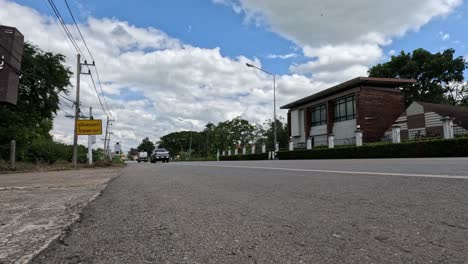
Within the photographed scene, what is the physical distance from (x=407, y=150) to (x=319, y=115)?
2347 centimetres

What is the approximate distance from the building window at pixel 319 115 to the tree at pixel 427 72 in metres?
10.3

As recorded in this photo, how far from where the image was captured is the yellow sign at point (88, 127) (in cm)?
3114

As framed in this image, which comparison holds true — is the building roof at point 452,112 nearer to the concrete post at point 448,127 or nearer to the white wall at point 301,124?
the concrete post at point 448,127

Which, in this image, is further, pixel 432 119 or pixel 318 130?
pixel 318 130

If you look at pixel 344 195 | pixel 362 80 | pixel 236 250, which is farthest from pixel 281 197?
pixel 362 80

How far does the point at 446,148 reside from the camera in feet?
65.8

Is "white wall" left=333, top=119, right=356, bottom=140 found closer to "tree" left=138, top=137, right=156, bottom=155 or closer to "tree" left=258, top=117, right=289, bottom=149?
"tree" left=258, top=117, right=289, bottom=149

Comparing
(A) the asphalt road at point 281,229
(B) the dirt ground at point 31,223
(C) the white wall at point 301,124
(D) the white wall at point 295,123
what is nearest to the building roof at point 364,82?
(C) the white wall at point 301,124

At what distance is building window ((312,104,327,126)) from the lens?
146ft

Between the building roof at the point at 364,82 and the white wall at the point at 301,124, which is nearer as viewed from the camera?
the building roof at the point at 364,82

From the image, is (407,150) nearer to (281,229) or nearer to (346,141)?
(346,141)

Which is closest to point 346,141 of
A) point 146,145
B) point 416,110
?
point 416,110

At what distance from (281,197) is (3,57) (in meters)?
20.8

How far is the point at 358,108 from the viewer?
36.9 m
